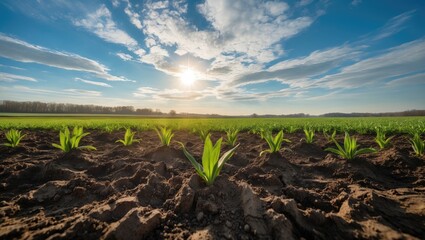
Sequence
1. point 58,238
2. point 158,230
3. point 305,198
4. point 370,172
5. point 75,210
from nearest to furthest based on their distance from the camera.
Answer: point 58,238
point 158,230
point 75,210
point 305,198
point 370,172

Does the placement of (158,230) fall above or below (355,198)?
below

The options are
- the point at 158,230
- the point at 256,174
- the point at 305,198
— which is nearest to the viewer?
the point at 158,230

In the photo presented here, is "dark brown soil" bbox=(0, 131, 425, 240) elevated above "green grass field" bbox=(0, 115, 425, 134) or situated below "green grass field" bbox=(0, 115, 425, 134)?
below

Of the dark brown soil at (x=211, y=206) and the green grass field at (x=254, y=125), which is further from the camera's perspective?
the green grass field at (x=254, y=125)

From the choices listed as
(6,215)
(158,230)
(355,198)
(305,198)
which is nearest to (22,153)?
(6,215)

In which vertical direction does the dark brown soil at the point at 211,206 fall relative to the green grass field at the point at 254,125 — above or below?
below

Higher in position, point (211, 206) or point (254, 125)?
point (254, 125)

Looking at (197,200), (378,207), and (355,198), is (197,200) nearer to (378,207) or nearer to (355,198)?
(355,198)

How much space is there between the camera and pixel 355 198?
6.66 ft

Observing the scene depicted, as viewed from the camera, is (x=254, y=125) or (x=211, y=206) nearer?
(x=211, y=206)

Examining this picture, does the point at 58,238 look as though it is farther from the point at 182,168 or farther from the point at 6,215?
the point at 182,168

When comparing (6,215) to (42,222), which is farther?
(6,215)

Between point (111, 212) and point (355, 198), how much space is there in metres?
2.40

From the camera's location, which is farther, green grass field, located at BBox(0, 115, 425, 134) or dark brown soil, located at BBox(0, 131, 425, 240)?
green grass field, located at BBox(0, 115, 425, 134)
